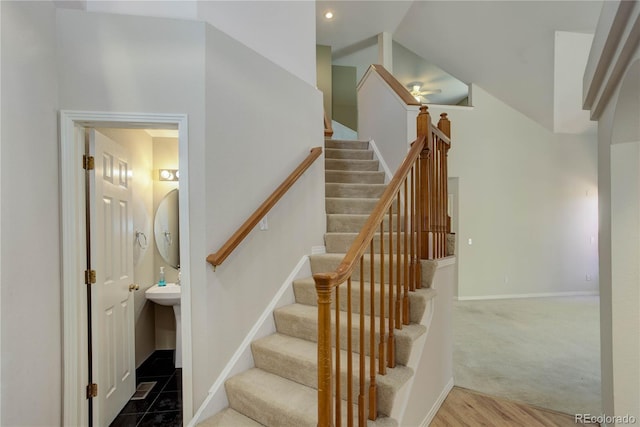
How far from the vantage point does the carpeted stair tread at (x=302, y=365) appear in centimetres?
170

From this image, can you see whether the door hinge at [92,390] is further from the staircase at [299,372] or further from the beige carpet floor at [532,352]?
the beige carpet floor at [532,352]

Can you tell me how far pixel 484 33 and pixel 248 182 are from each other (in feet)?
15.9

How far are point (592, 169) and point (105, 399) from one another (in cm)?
812

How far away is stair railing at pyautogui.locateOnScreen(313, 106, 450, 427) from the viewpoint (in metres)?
1.38

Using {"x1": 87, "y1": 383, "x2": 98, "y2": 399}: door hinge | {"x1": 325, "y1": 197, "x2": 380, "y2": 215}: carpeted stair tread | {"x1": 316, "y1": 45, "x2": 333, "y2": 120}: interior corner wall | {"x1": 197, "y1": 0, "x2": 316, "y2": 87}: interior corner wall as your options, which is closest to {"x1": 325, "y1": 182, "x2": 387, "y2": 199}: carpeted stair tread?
{"x1": 325, "y1": 197, "x2": 380, "y2": 215}: carpeted stair tread

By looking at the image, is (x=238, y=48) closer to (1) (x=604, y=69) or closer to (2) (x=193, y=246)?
(2) (x=193, y=246)

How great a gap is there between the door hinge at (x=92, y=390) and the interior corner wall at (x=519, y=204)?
5.44 m

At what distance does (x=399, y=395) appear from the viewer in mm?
1708

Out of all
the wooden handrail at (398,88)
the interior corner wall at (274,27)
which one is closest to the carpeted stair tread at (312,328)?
the interior corner wall at (274,27)

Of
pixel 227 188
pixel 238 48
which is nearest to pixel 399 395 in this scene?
pixel 227 188

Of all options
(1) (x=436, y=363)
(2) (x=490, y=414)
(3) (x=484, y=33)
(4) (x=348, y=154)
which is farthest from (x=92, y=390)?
(3) (x=484, y=33)

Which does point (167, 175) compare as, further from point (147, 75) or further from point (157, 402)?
point (157, 402)

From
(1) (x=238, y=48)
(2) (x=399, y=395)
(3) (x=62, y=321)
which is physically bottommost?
(2) (x=399, y=395)

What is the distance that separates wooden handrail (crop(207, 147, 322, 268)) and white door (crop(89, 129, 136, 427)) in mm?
774
